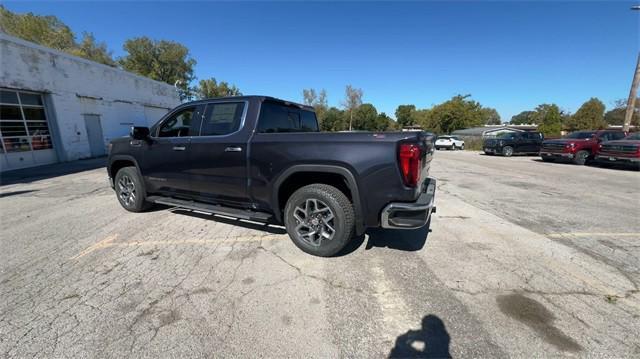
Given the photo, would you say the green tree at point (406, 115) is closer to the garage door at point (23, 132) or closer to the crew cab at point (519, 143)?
the crew cab at point (519, 143)

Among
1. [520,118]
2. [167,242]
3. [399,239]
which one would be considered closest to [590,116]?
[399,239]

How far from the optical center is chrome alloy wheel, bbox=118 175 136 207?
4941 mm

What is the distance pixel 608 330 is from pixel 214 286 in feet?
11.2

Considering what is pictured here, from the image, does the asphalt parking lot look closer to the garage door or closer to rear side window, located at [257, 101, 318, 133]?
rear side window, located at [257, 101, 318, 133]

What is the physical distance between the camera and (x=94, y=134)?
612 inches

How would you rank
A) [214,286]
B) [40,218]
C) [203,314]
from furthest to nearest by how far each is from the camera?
[40,218], [214,286], [203,314]

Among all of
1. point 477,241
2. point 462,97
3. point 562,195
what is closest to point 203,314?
point 477,241

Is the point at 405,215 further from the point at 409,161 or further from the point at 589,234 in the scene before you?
the point at 589,234

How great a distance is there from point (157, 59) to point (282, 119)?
46597 millimetres

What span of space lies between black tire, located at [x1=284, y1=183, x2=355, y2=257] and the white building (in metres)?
15.1

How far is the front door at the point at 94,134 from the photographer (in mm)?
15078

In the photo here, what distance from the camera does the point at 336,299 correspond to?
8.27 feet

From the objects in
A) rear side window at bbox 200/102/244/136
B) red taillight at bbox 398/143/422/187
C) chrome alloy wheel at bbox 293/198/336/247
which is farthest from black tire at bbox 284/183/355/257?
rear side window at bbox 200/102/244/136

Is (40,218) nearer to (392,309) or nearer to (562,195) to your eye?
(392,309)
